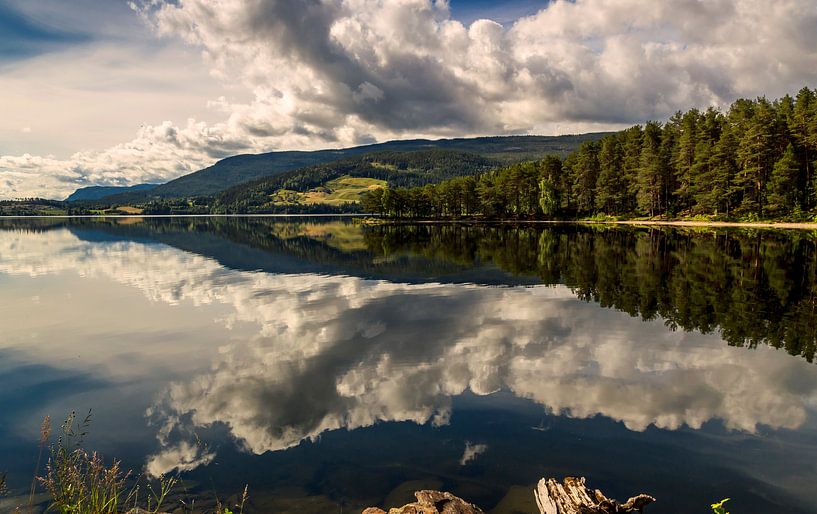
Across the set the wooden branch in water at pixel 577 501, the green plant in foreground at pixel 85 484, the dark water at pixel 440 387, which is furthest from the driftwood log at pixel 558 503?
the green plant in foreground at pixel 85 484

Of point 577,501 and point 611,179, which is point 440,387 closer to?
point 577,501

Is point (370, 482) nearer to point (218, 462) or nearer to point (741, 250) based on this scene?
point (218, 462)

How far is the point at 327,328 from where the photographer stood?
26016 mm

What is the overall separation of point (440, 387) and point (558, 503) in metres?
8.31

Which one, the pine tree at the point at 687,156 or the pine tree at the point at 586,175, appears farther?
the pine tree at the point at 586,175

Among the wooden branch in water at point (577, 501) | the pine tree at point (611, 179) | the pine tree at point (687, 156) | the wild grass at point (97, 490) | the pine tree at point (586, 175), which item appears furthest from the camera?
the pine tree at point (586, 175)

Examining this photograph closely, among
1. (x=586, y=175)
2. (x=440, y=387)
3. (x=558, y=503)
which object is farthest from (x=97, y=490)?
(x=586, y=175)

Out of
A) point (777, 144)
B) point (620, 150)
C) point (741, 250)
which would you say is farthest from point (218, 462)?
point (620, 150)

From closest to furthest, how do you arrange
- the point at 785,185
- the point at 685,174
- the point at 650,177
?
the point at 785,185 → the point at 685,174 → the point at 650,177

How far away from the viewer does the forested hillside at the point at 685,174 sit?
94.5m

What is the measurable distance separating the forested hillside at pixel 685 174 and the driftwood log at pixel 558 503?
10695cm

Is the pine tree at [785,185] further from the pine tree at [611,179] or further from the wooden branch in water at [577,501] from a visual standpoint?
the wooden branch in water at [577,501]

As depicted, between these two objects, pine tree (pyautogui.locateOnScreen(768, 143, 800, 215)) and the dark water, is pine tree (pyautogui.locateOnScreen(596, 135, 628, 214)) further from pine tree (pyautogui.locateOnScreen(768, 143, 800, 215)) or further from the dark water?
the dark water

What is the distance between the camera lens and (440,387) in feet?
56.1
